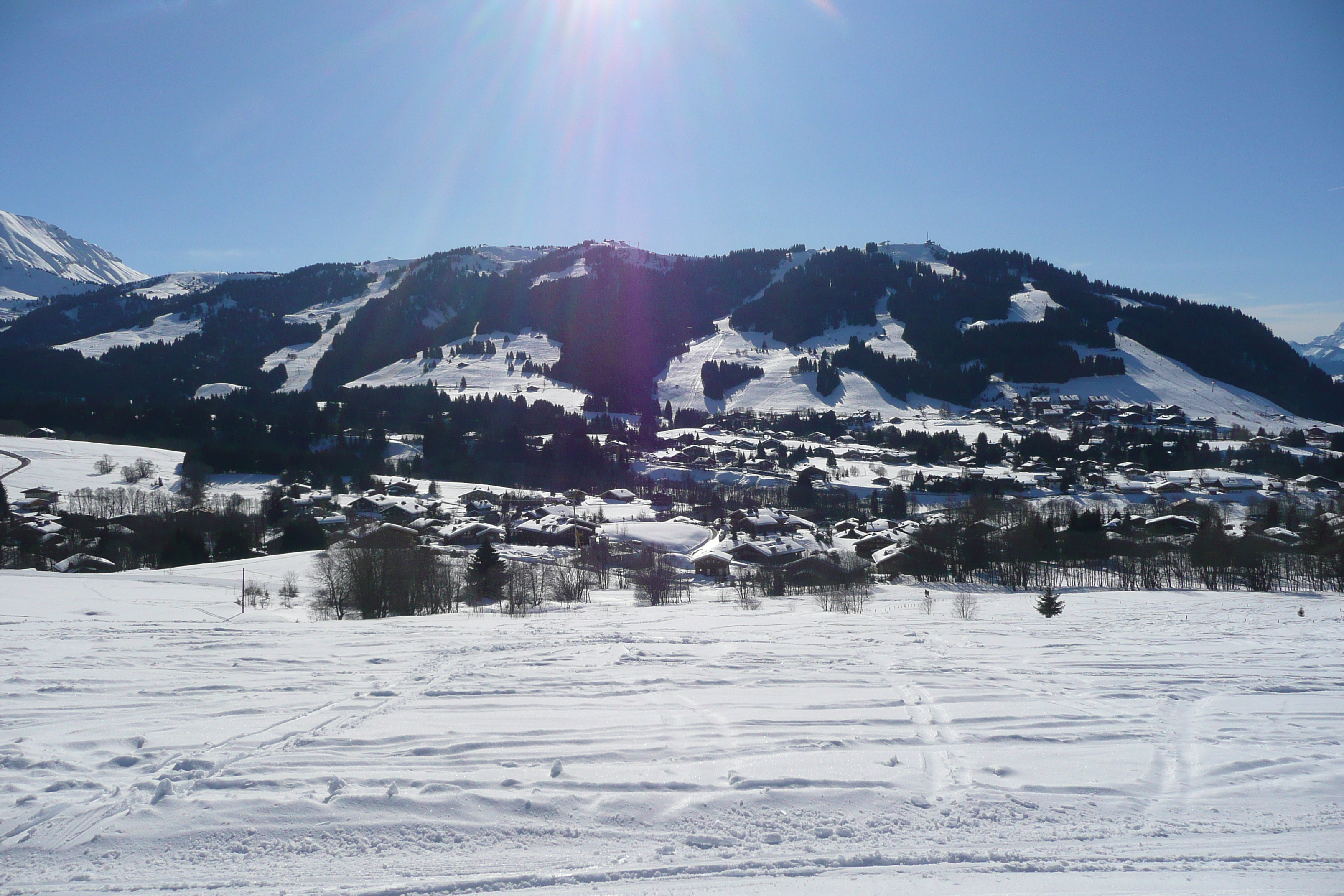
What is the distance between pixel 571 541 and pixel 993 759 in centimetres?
4724

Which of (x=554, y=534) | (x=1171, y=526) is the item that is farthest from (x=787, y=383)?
(x=554, y=534)

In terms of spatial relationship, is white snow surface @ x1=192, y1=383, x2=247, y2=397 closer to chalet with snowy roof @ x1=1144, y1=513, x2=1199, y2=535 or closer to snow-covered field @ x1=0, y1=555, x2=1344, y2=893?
snow-covered field @ x1=0, y1=555, x2=1344, y2=893

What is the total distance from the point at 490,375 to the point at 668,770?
553 feet

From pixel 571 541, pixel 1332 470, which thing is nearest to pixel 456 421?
pixel 571 541

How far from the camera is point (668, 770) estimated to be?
6.34 metres

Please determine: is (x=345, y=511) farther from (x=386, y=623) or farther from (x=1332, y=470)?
(x=1332, y=470)

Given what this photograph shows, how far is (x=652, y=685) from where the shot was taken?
30.6ft

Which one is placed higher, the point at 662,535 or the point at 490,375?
the point at 490,375

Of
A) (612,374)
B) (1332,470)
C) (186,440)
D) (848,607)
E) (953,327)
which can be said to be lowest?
(848,607)

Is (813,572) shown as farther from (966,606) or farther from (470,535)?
(470,535)

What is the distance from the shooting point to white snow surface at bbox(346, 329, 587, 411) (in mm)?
149250

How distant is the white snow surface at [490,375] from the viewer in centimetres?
14925

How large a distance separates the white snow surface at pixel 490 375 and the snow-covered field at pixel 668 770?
130 m

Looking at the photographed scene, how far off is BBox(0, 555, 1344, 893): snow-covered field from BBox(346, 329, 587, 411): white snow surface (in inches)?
5133
